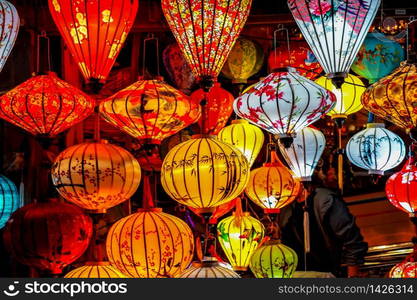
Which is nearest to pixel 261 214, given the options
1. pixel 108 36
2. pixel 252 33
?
pixel 252 33

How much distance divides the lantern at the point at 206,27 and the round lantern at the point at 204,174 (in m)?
0.31

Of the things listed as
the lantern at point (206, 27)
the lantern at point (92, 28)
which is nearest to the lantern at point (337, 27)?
the lantern at point (206, 27)

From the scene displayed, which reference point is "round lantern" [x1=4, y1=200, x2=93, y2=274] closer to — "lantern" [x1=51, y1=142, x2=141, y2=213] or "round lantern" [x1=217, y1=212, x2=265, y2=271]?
"lantern" [x1=51, y1=142, x2=141, y2=213]

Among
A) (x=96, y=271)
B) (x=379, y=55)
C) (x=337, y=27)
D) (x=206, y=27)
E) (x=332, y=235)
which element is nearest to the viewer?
(x=337, y=27)

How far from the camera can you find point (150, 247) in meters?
4.91

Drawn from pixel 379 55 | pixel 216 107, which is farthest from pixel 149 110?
pixel 379 55

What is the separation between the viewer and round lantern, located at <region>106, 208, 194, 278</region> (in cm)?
491

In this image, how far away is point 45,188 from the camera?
207 inches

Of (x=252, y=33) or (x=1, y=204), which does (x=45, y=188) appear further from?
(x=252, y=33)

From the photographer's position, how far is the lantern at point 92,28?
4609 mm

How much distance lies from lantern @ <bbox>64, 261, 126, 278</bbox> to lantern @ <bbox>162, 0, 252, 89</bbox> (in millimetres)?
1131

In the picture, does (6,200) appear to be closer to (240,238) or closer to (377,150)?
(240,238)

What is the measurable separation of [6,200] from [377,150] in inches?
84.6

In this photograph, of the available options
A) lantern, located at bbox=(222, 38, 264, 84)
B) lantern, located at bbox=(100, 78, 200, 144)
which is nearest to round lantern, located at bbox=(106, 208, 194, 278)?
lantern, located at bbox=(100, 78, 200, 144)
